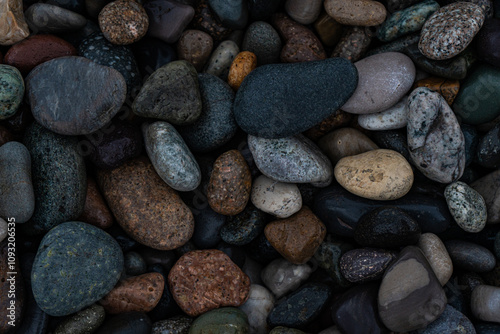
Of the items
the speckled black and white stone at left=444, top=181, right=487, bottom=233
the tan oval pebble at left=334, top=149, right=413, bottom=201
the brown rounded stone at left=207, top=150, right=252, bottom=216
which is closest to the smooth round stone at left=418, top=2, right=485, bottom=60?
the tan oval pebble at left=334, top=149, right=413, bottom=201

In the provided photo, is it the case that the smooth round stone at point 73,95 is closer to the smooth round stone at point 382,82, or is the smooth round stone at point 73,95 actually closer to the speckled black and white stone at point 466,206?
the smooth round stone at point 382,82

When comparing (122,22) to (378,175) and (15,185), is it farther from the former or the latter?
(378,175)

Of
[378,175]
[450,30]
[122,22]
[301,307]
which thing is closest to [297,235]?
[301,307]

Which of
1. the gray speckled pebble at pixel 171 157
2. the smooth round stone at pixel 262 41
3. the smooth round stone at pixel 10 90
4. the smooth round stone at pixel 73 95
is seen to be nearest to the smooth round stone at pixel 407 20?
the smooth round stone at pixel 262 41

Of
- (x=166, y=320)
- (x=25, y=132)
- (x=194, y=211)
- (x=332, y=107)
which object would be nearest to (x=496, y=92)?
(x=332, y=107)

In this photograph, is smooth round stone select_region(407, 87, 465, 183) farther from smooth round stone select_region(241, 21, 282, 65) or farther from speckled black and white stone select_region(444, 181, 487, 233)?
smooth round stone select_region(241, 21, 282, 65)

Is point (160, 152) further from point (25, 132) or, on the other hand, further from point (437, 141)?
point (437, 141)

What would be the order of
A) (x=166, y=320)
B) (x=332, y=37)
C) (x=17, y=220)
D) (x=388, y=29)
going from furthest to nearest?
(x=332, y=37) → (x=388, y=29) → (x=166, y=320) → (x=17, y=220)
